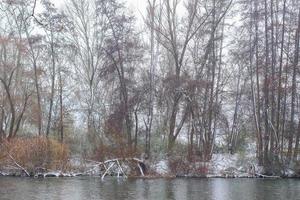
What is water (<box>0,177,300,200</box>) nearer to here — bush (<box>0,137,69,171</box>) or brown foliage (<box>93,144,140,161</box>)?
bush (<box>0,137,69,171</box>)

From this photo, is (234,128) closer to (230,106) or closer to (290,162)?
(230,106)

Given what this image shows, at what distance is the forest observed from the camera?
33.8 metres

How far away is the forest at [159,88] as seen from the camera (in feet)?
111

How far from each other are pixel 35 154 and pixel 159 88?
13049 millimetres

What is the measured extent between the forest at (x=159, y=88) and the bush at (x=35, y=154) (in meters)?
0.07

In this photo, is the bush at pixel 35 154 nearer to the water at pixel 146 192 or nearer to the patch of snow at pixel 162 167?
the patch of snow at pixel 162 167

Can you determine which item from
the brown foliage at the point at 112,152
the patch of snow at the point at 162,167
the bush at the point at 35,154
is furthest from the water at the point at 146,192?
the brown foliage at the point at 112,152

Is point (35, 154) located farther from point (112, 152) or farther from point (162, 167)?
point (162, 167)

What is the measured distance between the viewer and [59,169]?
104 ft

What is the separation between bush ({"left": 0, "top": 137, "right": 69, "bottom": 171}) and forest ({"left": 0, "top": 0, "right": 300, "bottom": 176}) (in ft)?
0.22

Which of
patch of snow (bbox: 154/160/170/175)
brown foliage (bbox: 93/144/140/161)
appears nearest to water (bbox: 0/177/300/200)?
patch of snow (bbox: 154/160/170/175)

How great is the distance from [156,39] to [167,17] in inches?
83.3

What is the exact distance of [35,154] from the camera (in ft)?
103

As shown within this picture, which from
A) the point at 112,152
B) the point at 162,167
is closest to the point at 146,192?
the point at 162,167
